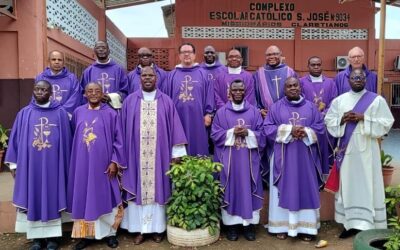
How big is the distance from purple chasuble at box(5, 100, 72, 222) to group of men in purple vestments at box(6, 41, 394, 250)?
0.01 meters

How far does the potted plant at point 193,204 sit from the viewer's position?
16.2ft

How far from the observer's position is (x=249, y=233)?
520 centimetres

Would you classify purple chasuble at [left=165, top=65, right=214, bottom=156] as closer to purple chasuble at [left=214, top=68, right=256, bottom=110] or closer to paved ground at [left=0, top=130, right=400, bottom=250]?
purple chasuble at [left=214, top=68, right=256, bottom=110]

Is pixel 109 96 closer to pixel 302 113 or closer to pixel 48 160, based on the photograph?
pixel 48 160

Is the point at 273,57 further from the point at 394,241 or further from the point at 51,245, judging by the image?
the point at 51,245

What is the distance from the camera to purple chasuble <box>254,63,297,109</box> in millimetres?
5820

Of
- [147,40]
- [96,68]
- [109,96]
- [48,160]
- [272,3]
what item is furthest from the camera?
[147,40]

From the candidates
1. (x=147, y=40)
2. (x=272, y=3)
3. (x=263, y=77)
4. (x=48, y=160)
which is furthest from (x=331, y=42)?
(x=48, y=160)

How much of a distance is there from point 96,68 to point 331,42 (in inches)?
401

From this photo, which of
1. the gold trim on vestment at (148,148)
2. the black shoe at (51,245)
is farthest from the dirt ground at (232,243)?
the gold trim on vestment at (148,148)

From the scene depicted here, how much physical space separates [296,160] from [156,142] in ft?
5.36

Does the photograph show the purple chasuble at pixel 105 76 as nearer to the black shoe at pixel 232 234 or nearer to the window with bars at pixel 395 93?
the black shoe at pixel 232 234

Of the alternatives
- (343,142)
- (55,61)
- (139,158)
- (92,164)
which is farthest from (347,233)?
(55,61)

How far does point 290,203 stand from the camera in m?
5.00
